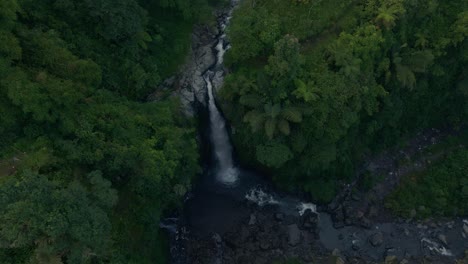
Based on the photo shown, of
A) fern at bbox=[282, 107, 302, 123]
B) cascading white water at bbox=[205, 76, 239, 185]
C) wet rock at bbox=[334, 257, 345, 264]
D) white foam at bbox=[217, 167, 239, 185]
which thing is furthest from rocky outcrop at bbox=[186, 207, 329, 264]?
fern at bbox=[282, 107, 302, 123]

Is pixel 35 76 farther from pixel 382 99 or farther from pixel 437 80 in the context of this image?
pixel 437 80

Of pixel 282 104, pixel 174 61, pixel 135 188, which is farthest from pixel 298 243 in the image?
pixel 174 61

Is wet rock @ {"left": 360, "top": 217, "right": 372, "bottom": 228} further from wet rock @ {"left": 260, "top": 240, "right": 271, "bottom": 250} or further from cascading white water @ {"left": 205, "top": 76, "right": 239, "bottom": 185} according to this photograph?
cascading white water @ {"left": 205, "top": 76, "right": 239, "bottom": 185}

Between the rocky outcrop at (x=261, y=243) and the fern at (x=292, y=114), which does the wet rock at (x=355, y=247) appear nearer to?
the rocky outcrop at (x=261, y=243)

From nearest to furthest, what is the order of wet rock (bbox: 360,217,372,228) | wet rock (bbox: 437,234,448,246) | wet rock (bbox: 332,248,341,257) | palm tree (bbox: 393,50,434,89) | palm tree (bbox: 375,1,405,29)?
palm tree (bbox: 375,1,405,29) → palm tree (bbox: 393,50,434,89) → wet rock (bbox: 332,248,341,257) → wet rock (bbox: 437,234,448,246) → wet rock (bbox: 360,217,372,228)

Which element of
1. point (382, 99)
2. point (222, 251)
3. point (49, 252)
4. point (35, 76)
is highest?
point (35, 76)

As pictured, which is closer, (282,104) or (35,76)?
(35,76)
